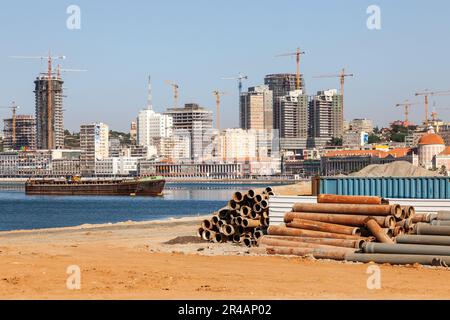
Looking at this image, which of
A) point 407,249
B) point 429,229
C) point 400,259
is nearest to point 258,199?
point 429,229

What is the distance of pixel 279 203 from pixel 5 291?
1397 centimetres

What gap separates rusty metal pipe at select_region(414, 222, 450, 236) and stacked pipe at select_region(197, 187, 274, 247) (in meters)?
6.17

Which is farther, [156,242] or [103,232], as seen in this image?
[103,232]

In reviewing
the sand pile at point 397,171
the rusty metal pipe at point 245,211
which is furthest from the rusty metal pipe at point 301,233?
the sand pile at point 397,171

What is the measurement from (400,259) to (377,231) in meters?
1.96

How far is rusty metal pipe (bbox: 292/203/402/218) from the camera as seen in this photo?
24.8 m

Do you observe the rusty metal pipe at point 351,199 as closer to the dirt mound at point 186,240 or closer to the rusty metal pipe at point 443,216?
the rusty metal pipe at point 443,216

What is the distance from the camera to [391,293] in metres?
17.0

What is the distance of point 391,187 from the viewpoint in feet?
99.0

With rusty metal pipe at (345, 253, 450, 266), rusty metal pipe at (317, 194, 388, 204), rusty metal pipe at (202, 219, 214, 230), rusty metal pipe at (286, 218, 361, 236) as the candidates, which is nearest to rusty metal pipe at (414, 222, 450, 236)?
rusty metal pipe at (345, 253, 450, 266)
